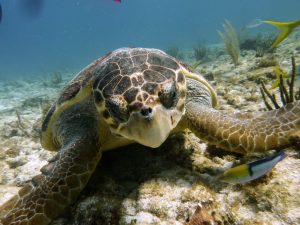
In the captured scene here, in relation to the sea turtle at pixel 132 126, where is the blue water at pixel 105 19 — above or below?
above

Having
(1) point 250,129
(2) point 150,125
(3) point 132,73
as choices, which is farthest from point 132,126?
(1) point 250,129

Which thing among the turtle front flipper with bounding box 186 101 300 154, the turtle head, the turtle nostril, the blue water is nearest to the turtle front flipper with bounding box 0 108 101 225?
the turtle head

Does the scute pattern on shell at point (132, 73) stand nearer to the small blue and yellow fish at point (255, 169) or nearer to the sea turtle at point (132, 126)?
the sea turtle at point (132, 126)

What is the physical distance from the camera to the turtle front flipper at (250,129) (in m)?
2.02

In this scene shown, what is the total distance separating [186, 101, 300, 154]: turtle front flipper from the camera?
202cm

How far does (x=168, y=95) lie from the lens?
2002mm

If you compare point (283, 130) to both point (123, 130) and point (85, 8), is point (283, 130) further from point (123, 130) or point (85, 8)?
point (85, 8)

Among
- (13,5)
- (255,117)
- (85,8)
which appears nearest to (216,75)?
(255,117)

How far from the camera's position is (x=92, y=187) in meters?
2.20

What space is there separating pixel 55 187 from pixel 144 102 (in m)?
1.01

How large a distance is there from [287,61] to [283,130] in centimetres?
439

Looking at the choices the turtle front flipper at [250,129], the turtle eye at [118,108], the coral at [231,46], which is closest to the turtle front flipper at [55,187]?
the turtle eye at [118,108]

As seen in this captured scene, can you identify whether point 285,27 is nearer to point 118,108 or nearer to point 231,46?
point 118,108

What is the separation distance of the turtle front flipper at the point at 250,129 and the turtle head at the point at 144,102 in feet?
0.80
